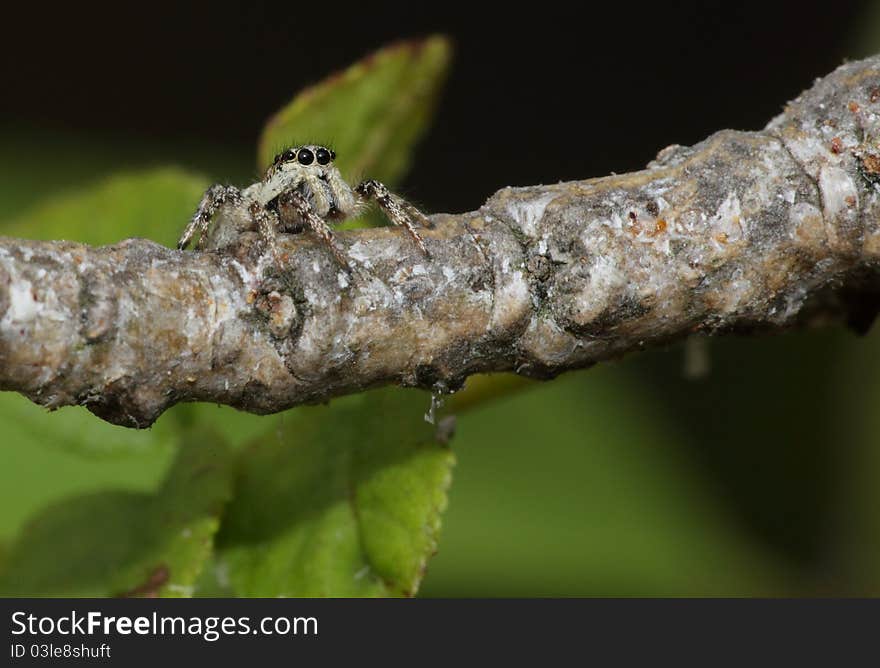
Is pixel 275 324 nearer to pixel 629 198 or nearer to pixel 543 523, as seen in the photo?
pixel 629 198

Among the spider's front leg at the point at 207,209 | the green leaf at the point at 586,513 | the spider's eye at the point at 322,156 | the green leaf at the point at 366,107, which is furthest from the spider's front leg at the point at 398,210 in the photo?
the green leaf at the point at 586,513

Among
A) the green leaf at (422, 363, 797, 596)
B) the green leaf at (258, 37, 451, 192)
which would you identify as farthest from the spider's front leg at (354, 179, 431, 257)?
the green leaf at (422, 363, 797, 596)

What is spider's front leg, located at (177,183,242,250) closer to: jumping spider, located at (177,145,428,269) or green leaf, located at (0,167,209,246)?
jumping spider, located at (177,145,428,269)

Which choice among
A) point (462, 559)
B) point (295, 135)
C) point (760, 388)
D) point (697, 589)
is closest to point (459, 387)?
point (295, 135)

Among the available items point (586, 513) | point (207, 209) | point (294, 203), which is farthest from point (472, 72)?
point (294, 203)

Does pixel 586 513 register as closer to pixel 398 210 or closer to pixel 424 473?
pixel 424 473

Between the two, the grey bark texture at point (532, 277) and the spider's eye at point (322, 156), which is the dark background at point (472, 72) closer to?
the spider's eye at point (322, 156)
